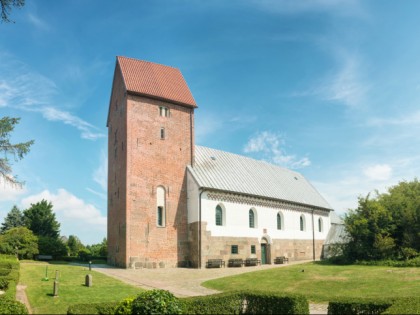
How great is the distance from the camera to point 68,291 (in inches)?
736

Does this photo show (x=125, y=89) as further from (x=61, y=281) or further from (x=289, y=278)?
(x=289, y=278)

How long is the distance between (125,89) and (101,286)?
1716 cm

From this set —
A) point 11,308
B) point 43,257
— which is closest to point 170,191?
point 43,257

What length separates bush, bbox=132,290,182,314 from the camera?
11.2 m

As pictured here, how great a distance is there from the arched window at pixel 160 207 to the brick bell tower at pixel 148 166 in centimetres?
5

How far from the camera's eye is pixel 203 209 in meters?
32.2

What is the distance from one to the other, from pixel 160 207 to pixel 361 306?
68.5 ft

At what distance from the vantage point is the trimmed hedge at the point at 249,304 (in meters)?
13.1

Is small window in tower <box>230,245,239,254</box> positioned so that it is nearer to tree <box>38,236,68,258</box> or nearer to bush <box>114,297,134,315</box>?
tree <box>38,236,68,258</box>

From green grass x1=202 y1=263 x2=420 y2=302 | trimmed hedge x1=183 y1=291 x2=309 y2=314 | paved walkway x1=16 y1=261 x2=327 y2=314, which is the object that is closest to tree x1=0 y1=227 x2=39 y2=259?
paved walkway x1=16 y1=261 x2=327 y2=314

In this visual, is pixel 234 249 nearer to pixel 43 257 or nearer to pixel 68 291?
pixel 68 291

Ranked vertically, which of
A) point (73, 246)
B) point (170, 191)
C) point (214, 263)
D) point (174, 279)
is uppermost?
point (170, 191)

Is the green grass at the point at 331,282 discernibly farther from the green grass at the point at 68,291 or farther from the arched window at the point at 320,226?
the arched window at the point at 320,226

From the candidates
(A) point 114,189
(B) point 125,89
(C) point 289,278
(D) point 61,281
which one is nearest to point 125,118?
(B) point 125,89
